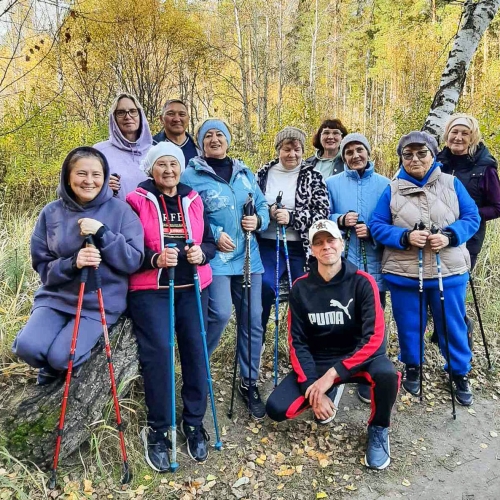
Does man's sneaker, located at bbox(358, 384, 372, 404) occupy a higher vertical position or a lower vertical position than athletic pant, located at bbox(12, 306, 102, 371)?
lower

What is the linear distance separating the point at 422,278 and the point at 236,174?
1782mm

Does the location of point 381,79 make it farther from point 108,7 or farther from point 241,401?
point 241,401

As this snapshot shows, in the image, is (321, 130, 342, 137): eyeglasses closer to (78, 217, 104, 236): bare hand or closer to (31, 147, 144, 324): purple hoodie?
(31, 147, 144, 324): purple hoodie

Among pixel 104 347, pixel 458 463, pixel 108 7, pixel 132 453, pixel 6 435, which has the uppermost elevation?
pixel 108 7

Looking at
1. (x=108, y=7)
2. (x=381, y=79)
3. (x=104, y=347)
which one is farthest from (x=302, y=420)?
(x=381, y=79)

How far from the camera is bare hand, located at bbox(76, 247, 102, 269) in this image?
8.71ft

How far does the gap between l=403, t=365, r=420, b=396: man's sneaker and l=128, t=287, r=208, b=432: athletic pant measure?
1.94 metres

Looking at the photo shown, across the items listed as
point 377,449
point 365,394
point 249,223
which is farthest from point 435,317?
point 249,223

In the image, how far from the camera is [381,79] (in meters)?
21.5

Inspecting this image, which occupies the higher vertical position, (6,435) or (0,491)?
(6,435)

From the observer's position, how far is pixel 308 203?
374 cm

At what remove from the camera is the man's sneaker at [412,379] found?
3.92m

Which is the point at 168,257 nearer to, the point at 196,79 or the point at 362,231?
the point at 362,231

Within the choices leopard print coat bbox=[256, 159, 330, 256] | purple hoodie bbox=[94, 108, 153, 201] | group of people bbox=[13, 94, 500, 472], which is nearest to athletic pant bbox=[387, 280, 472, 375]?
group of people bbox=[13, 94, 500, 472]
